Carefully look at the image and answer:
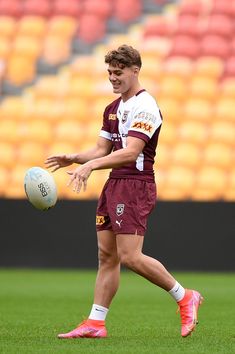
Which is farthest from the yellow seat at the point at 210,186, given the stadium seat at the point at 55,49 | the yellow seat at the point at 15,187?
the stadium seat at the point at 55,49

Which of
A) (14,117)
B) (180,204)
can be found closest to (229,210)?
(180,204)

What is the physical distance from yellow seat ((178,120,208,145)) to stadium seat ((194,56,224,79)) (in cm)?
117

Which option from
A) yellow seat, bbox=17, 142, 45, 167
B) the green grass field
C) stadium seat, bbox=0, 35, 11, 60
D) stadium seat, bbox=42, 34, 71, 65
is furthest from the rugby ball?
stadium seat, bbox=0, 35, 11, 60

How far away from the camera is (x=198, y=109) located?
16.9 m

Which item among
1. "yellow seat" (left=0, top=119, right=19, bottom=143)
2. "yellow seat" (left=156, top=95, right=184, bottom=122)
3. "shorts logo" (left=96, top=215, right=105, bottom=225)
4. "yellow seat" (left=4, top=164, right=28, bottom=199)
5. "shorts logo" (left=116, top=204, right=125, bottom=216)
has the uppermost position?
"yellow seat" (left=156, top=95, right=184, bottom=122)

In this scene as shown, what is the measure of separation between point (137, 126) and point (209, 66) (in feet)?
36.7

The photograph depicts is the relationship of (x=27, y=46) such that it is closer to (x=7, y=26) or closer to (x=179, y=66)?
(x=7, y=26)

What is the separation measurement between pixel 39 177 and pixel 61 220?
7.91 metres

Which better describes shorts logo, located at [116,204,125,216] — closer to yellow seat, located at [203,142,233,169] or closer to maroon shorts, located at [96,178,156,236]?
maroon shorts, located at [96,178,156,236]

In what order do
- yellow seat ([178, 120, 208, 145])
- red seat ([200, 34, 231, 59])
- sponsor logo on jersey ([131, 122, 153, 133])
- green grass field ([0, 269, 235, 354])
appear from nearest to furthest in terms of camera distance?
green grass field ([0, 269, 235, 354])
sponsor logo on jersey ([131, 122, 153, 133])
yellow seat ([178, 120, 208, 145])
red seat ([200, 34, 231, 59])

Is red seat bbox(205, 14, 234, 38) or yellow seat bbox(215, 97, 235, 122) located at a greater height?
red seat bbox(205, 14, 234, 38)

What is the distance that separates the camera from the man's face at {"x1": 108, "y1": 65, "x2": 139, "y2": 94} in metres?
6.72

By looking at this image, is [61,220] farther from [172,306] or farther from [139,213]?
[139,213]

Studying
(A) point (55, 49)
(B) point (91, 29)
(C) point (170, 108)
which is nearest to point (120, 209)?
(C) point (170, 108)
